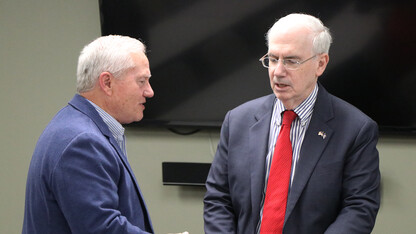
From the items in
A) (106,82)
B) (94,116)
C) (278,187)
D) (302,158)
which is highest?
(106,82)

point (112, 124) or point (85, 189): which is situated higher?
point (112, 124)

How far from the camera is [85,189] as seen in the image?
166 cm

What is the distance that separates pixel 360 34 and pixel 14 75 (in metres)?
2.13

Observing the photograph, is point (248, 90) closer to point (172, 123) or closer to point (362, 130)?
point (172, 123)

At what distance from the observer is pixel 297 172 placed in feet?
6.92

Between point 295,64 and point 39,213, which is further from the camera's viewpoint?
point 295,64

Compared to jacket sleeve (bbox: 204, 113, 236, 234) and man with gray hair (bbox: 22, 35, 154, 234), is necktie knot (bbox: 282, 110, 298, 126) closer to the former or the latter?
jacket sleeve (bbox: 204, 113, 236, 234)

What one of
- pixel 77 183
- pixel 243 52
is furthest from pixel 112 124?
pixel 243 52

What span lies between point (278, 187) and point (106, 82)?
75 cm

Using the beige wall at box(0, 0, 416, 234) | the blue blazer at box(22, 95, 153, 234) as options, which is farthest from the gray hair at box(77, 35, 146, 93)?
the beige wall at box(0, 0, 416, 234)

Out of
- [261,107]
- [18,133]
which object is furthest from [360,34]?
[18,133]

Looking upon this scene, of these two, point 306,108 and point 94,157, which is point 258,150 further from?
point 94,157

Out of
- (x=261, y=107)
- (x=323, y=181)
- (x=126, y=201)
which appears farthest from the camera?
(x=261, y=107)

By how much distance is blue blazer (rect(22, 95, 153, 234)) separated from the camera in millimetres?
1665
